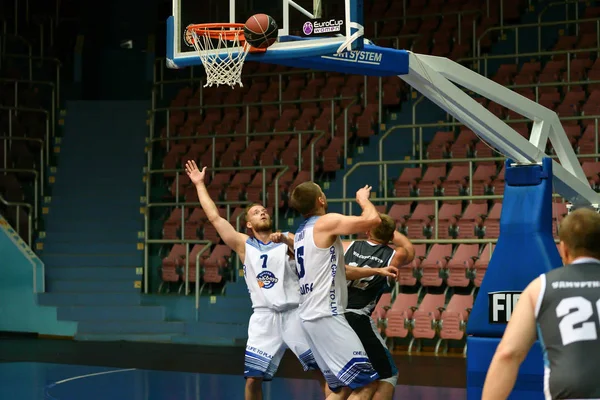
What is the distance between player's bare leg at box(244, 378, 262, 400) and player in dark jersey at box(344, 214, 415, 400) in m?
0.87

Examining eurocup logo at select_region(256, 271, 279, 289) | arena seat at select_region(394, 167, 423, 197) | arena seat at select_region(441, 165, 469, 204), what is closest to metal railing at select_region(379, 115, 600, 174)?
arena seat at select_region(394, 167, 423, 197)

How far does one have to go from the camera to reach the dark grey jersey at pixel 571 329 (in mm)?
3824

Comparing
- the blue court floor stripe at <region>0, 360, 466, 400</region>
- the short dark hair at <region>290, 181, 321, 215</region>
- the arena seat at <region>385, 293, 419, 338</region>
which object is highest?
the short dark hair at <region>290, 181, 321, 215</region>

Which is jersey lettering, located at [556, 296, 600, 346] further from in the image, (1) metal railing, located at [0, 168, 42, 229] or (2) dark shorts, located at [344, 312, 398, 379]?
(1) metal railing, located at [0, 168, 42, 229]

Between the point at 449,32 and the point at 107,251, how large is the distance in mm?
7183

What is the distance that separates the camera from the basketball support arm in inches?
323

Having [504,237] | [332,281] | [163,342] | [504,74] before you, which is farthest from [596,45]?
[332,281]

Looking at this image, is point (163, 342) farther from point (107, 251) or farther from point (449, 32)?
point (449, 32)

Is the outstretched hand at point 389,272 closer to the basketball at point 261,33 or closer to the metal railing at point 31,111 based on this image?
the basketball at point 261,33

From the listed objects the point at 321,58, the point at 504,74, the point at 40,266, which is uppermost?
the point at 504,74

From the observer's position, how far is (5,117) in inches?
728

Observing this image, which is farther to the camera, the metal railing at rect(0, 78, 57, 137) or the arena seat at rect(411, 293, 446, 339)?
the metal railing at rect(0, 78, 57, 137)

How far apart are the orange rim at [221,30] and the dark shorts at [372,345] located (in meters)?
2.25

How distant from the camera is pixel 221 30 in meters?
8.17
